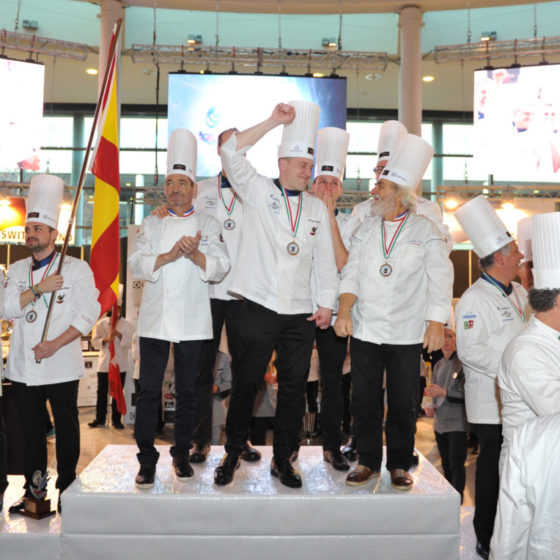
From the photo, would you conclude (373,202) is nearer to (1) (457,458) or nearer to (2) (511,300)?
(2) (511,300)

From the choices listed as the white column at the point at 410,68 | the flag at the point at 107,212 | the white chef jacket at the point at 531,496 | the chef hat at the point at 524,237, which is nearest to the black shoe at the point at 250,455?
the flag at the point at 107,212

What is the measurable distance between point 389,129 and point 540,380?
2433mm

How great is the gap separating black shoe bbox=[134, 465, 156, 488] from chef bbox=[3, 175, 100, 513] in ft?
1.57

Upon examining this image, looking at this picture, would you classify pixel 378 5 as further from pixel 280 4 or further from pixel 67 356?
pixel 67 356

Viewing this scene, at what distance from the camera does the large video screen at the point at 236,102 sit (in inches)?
351

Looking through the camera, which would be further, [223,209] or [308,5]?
[308,5]

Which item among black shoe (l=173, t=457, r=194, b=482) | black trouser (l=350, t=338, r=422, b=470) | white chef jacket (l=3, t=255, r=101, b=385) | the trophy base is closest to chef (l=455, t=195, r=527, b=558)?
black trouser (l=350, t=338, r=422, b=470)

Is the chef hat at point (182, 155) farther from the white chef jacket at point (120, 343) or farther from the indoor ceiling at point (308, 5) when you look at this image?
the indoor ceiling at point (308, 5)

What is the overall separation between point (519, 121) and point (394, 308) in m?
6.81

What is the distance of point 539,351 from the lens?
1926 mm

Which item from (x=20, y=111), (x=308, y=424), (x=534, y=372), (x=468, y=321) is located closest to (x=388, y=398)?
(x=468, y=321)

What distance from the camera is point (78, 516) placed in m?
2.94

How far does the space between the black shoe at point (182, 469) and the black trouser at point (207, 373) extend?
307 mm

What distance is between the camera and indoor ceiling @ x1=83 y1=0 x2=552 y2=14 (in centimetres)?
888
